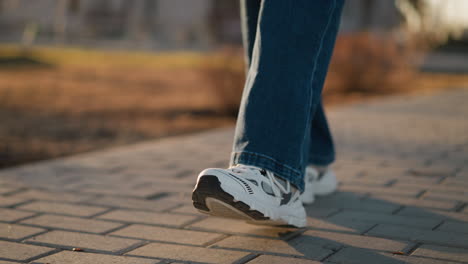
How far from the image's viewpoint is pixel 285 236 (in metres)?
2.05

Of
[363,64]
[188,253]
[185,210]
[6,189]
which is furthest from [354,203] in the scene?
[363,64]

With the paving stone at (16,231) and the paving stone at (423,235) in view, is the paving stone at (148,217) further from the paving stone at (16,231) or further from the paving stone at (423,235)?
the paving stone at (423,235)

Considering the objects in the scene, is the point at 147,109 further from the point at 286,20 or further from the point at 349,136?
the point at 286,20

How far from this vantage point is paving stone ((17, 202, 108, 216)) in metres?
2.39

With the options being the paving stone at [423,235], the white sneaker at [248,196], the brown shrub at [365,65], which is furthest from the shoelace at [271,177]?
the brown shrub at [365,65]

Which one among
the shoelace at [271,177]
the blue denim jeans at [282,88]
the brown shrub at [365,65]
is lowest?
the brown shrub at [365,65]

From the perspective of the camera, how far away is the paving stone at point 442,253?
5.99ft

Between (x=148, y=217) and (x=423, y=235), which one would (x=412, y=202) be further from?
(x=148, y=217)

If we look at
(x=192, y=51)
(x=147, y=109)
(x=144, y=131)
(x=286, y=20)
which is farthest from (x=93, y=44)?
Answer: (x=286, y=20)

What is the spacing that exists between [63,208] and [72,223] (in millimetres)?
239

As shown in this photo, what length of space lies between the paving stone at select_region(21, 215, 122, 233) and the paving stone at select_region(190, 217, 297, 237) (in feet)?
0.98

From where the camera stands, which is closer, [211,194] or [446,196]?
[211,194]

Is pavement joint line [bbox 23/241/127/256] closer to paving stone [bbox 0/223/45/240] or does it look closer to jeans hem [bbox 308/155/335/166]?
paving stone [bbox 0/223/45/240]

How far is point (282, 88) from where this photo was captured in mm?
2000
